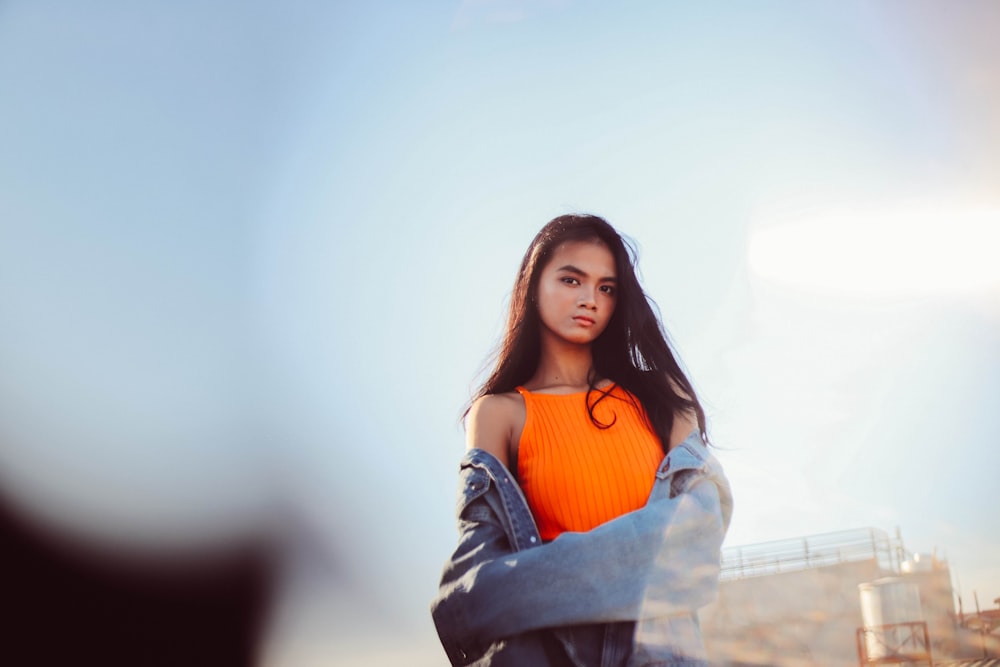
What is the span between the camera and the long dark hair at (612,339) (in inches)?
70.3

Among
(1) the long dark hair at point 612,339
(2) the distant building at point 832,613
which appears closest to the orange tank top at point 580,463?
(1) the long dark hair at point 612,339

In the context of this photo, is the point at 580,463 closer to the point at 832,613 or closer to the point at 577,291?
the point at 577,291

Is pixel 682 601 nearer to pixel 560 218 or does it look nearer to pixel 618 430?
pixel 618 430

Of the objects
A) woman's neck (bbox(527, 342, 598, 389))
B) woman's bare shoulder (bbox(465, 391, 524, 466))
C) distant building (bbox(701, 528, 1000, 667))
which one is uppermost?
woman's neck (bbox(527, 342, 598, 389))

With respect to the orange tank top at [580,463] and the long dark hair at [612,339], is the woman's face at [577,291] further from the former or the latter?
the orange tank top at [580,463]

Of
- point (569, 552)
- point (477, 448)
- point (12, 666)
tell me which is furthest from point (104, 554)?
point (569, 552)

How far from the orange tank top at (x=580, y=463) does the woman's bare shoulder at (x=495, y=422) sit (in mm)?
26

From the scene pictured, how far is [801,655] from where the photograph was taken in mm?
10969

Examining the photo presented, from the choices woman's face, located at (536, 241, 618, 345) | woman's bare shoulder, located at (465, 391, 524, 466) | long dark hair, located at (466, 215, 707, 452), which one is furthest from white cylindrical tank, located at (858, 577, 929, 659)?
woman's bare shoulder, located at (465, 391, 524, 466)

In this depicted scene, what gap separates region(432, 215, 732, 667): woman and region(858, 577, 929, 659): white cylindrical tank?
942cm

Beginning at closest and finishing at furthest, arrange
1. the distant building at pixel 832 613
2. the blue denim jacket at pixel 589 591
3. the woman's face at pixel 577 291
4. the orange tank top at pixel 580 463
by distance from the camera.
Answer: the blue denim jacket at pixel 589 591 < the orange tank top at pixel 580 463 < the woman's face at pixel 577 291 < the distant building at pixel 832 613

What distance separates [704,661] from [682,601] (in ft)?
0.37

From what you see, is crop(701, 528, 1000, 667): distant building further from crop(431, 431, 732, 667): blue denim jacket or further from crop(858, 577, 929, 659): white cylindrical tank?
crop(431, 431, 732, 667): blue denim jacket

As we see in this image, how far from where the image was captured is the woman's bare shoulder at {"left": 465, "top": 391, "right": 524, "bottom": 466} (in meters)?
1.62
